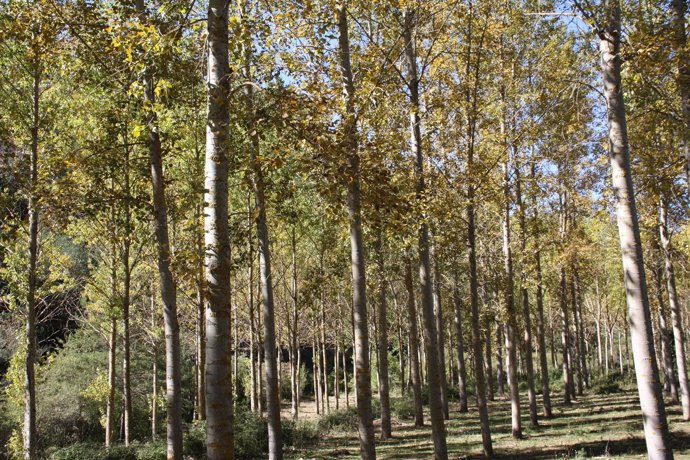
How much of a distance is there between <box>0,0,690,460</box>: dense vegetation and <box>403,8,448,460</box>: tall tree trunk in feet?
0.21

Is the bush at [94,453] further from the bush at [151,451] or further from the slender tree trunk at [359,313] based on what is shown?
the slender tree trunk at [359,313]

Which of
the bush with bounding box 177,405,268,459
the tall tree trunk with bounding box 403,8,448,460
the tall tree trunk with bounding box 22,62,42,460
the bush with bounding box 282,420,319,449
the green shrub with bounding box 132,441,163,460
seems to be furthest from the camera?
the bush with bounding box 282,420,319,449

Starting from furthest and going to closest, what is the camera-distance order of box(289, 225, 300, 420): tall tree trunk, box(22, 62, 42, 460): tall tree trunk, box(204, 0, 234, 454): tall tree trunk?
box(289, 225, 300, 420): tall tree trunk < box(22, 62, 42, 460): tall tree trunk < box(204, 0, 234, 454): tall tree trunk

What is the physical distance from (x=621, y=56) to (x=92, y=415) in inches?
1085

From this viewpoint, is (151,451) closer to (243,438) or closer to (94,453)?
(94,453)

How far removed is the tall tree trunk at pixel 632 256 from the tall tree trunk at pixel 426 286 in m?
3.40

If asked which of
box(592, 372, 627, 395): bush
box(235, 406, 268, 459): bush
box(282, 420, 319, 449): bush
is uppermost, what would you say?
box(235, 406, 268, 459): bush

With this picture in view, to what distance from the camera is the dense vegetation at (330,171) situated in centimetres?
518

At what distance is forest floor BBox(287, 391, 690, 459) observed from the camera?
1187 cm

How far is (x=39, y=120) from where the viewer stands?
41.0 ft

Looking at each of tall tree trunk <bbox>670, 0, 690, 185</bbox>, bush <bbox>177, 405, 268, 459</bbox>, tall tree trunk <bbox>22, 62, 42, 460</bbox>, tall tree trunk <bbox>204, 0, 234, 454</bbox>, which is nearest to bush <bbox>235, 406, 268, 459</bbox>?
bush <bbox>177, 405, 268, 459</bbox>

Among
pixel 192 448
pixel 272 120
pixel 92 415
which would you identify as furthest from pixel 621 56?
pixel 92 415

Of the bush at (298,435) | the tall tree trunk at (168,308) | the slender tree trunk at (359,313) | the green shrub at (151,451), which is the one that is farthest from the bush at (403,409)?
the tall tree trunk at (168,308)

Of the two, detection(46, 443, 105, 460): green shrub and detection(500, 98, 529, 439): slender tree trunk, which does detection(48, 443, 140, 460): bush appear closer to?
detection(46, 443, 105, 460): green shrub
